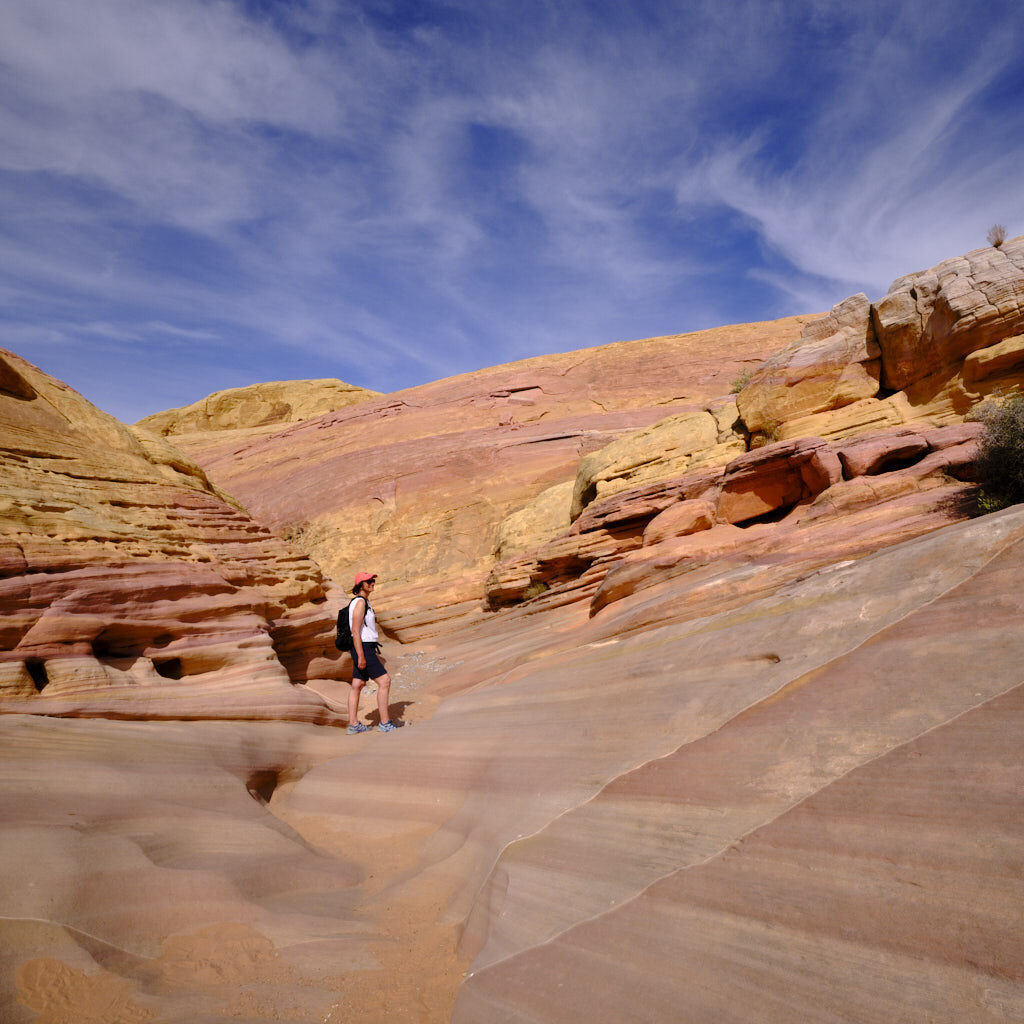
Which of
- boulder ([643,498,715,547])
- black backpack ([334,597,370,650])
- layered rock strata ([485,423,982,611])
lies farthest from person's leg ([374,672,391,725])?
boulder ([643,498,715,547])

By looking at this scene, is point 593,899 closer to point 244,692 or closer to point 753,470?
point 244,692

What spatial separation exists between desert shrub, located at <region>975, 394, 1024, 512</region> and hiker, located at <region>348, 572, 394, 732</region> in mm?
6466

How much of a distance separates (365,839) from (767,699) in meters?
2.86

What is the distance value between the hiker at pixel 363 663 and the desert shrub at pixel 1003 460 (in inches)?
255

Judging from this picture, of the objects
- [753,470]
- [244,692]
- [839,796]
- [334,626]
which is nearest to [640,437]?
[753,470]

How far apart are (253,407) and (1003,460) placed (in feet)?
155

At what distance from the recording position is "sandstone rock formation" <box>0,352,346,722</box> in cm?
611

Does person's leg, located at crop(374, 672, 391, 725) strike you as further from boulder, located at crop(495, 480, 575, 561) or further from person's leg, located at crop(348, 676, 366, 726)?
boulder, located at crop(495, 480, 575, 561)

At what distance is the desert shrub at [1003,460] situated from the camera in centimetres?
666

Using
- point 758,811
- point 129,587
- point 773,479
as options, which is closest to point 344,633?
point 129,587

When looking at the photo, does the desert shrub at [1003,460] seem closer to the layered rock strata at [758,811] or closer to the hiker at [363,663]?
the layered rock strata at [758,811]

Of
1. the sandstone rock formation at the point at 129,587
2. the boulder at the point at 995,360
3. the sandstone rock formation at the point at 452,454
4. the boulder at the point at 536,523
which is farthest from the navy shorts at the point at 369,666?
the boulder at the point at 995,360

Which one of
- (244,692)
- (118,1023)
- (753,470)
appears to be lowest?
(118,1023)

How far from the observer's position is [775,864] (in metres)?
2.86
